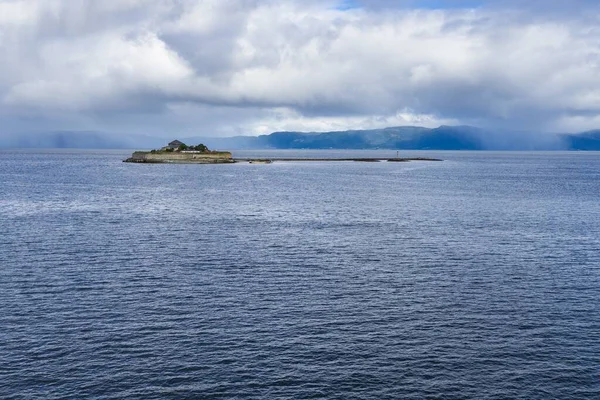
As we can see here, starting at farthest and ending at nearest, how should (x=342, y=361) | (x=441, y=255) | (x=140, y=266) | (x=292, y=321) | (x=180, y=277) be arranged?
(x=441, y=255) < (x=140, y=266) < (x=180, y=277) < (x=292, y=321) < (x=342, y=361)

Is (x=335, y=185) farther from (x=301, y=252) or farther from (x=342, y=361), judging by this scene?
(x=342, y=361)

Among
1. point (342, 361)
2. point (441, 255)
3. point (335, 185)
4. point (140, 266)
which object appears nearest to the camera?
point (342, 361)

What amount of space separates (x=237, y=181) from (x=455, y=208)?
280ft

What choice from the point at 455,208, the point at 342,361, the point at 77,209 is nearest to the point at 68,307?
the point at 342,361

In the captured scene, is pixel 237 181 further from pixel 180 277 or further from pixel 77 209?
pixel 180 277

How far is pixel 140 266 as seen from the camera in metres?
63.4

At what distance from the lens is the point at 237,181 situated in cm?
18350

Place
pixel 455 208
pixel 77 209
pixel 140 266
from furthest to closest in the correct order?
1. pixel 455 208
2. pixel 77 209
3. pixel 140 266

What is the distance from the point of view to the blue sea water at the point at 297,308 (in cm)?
3675

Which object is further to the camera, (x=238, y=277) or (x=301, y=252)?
(x=301, y=252)

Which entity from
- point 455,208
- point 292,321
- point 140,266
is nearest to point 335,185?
point 455,208

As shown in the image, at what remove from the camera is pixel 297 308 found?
1955 inches

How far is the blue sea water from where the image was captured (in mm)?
36750

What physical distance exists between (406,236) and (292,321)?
4110cm
